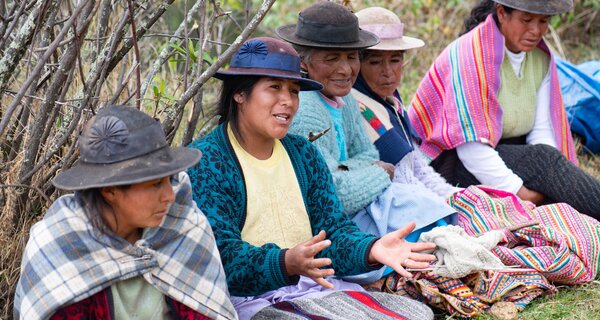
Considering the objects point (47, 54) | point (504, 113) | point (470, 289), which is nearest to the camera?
point (47, 54)

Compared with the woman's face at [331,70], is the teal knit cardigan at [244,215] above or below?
below

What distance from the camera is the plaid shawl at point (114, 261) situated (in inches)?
105

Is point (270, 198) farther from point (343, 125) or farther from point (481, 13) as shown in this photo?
point (481, 13)

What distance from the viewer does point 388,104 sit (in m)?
4.57

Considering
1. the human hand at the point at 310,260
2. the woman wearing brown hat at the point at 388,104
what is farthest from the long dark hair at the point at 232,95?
the woman wearing brown hat at the point at 388,104

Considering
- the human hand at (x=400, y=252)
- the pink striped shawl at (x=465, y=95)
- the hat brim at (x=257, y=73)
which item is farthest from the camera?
the pink striped shawl at (x=465, y=95)

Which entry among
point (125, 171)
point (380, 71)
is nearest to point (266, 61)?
point (125, 171)

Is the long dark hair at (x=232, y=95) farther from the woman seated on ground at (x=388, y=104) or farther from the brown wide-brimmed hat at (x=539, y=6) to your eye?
the brown wide-brimmed hat at (x=539, y=6)

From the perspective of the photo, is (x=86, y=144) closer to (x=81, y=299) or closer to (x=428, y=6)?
(x=81, y=299)

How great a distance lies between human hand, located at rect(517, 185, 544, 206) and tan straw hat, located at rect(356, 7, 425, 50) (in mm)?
Answer: 1003

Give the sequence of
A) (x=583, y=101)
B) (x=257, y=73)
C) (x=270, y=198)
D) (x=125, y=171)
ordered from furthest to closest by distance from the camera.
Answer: (x=583, y=101) → (x=270, y=198) → (x=257, y=73) → (x=125, y=171)

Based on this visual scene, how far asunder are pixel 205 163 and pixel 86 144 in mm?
715

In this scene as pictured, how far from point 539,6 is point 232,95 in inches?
84.3

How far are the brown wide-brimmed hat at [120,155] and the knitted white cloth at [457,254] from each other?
136cm
